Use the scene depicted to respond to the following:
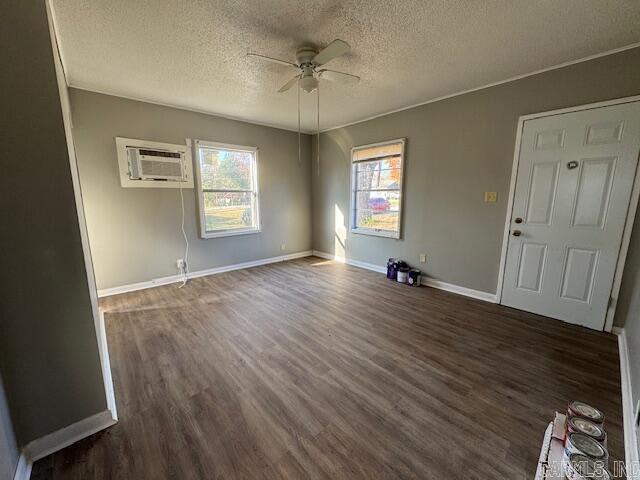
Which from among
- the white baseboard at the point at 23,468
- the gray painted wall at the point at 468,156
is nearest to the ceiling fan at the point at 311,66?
the gray painted wall at the point at 468,156

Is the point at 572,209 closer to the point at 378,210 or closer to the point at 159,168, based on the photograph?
the point at 378,210

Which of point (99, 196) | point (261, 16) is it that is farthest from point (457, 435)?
point (99, 196)

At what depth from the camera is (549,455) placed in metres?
1.04

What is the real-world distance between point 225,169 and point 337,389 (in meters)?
3.74

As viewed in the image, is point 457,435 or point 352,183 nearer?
point 457,435

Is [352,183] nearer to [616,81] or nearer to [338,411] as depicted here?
[616,81]

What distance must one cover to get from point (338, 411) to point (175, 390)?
112 cm

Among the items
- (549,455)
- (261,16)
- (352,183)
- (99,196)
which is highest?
(261,16)

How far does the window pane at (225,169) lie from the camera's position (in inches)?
160

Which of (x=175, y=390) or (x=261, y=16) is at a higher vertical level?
(x=261, y=16)

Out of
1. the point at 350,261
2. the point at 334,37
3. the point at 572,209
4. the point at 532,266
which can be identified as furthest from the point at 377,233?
the point at 334,37

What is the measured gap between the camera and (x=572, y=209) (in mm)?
2568

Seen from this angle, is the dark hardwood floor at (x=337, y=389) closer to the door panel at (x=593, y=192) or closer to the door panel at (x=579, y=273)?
the door panel at (x=579, y=273)

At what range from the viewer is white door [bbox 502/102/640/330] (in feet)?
7.64
